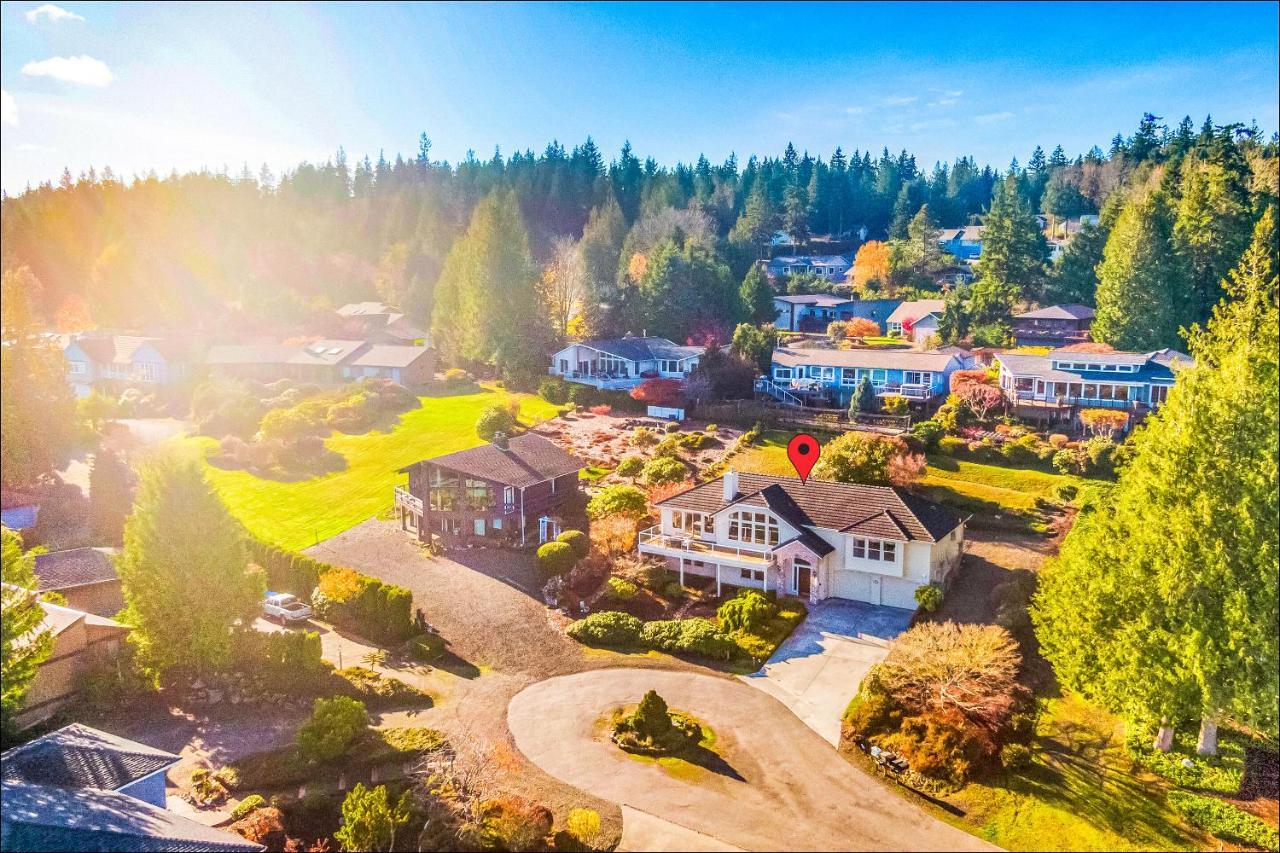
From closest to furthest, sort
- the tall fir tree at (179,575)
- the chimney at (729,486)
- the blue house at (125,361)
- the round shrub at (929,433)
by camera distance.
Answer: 1. the tall fir tree at (179,575)
2. the chimney at (729,486)
3. the round shrub at (929,433)
4. the blue house at (125,361)

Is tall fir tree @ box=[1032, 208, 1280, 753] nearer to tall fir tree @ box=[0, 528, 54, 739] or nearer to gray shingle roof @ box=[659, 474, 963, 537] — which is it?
gray shingle roof @ box=[659, 474, 963, 537]

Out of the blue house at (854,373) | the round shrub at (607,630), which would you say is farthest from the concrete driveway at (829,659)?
the blue house at (854,373)

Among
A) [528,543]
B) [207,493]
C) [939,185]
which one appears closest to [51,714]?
[207,493]

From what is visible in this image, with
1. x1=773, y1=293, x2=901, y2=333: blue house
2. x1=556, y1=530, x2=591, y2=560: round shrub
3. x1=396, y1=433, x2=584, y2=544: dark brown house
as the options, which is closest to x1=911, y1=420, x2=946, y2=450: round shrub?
x1=556, y1=530, x2=591, y2=560: round shrub

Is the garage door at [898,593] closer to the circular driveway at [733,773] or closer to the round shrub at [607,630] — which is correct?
the circular driveway at [733,773]

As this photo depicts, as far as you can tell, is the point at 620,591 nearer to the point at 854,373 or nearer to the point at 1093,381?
the point at 854,373

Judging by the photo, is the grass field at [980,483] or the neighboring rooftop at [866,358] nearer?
the grass field at [980,483]
